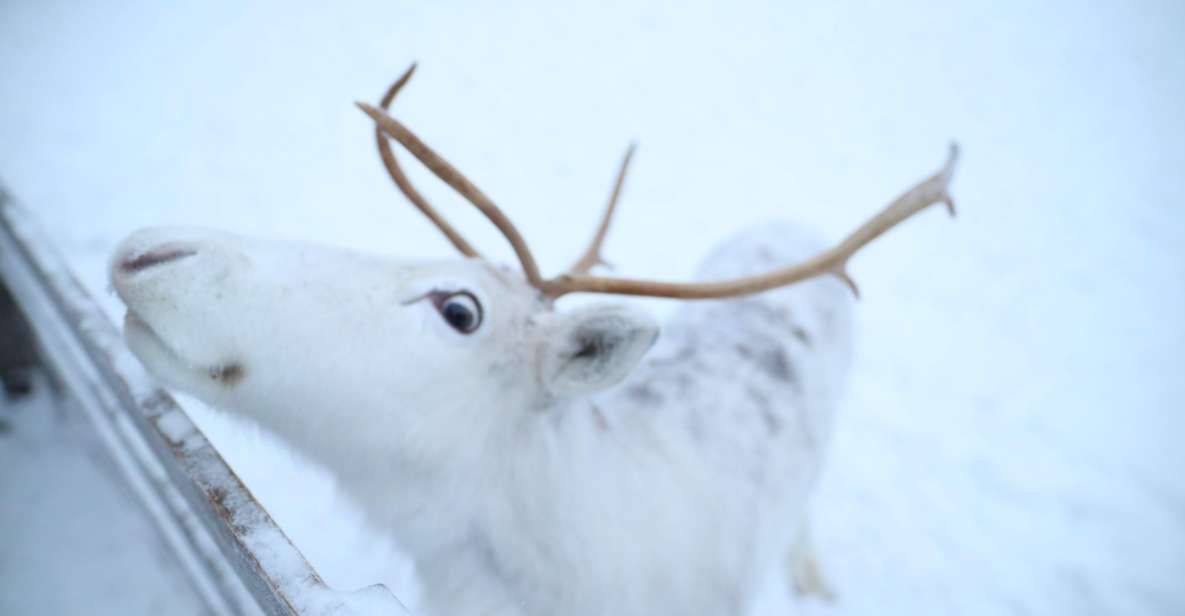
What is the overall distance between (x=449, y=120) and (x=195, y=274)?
18.8 feet

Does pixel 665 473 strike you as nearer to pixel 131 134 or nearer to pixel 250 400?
pixel 250 400

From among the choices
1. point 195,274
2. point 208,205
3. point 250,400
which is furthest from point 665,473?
point 208,205

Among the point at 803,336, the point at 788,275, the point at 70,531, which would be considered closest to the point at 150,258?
the point at 788,275

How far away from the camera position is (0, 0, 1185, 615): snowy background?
3564 mm

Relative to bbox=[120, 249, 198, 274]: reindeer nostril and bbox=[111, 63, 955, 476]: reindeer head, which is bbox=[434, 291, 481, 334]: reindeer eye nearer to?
bbox=[111, 63, 955, 476]: reindeer head

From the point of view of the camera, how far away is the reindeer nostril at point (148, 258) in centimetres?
117

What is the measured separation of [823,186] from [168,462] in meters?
6.89

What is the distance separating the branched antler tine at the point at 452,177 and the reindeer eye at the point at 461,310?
241 millimetres

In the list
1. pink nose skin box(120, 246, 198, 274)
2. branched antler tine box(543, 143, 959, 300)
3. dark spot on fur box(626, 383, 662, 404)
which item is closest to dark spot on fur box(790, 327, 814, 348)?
branched antler tine box(543, 143, 959, 300)

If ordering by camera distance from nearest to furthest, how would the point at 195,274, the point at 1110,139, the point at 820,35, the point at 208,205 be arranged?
1. the point at 195,274
2. the point at 208,205
3. the point at 1110,139
4. the point at 820,35

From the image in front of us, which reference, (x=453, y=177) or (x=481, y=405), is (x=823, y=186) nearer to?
(x=453, y=177)

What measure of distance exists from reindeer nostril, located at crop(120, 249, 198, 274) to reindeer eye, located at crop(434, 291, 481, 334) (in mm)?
517

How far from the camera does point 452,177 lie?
62.5 inches

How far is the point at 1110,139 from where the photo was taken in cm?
837
